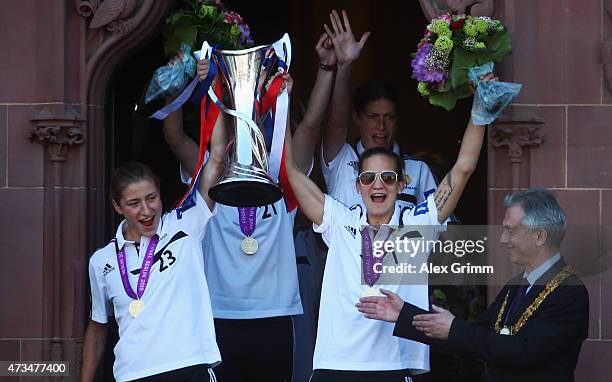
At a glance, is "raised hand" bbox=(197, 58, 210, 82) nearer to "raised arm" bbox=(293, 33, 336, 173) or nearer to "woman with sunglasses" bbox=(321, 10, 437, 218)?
"raised arm" bbox=(293, 33, 336, 173)

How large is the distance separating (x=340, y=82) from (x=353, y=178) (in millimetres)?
536

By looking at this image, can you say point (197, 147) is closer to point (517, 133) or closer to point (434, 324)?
point (517, 133)

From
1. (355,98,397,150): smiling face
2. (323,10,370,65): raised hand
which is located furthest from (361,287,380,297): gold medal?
(323,10,370,65): raised hand

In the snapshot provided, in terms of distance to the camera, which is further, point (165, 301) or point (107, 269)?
point (107, 269)

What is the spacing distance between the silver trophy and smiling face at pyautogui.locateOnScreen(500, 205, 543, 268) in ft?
3.89

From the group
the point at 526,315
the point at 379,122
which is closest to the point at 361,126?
the point at 379,122

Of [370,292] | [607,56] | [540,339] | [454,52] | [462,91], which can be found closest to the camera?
[540,339]

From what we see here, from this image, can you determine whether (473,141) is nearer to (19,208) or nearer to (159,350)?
(159,350)

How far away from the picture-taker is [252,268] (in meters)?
7.99

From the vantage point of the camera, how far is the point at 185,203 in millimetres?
7402

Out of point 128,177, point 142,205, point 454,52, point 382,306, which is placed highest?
point 454,52

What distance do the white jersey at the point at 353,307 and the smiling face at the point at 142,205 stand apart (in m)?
0.82

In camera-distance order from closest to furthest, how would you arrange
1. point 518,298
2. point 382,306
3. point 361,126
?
point 518,298, point 382,306, point 361,126

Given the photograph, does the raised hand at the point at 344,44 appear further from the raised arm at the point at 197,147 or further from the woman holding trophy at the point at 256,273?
the raised arm at the point at 197,147
